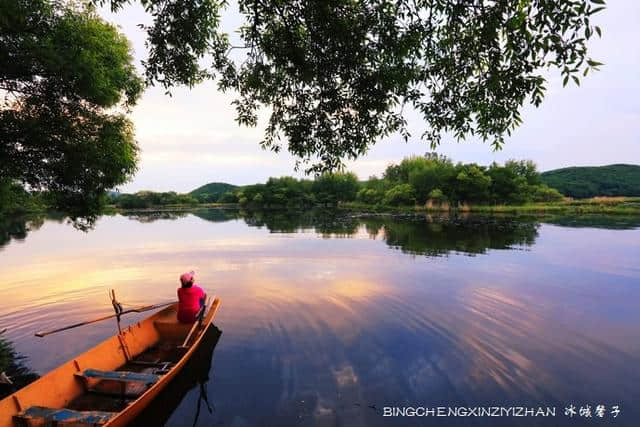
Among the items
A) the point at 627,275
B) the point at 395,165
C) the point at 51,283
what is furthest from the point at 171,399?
the point at 395,165

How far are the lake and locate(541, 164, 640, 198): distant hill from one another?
5323 inches

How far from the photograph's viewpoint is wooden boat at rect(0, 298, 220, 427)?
5.00 m

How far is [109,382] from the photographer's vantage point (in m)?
6.64

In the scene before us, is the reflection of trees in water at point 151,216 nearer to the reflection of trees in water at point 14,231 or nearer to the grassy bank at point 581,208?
the reflection of trees in water at point 14,231

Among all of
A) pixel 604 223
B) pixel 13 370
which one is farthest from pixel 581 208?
pixel 13 370

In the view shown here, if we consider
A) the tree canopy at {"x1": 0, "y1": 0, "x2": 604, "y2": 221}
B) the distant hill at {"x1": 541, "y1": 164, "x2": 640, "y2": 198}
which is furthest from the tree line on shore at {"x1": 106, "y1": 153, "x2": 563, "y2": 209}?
the distant hill at {"x1": 541, "y1": 164, "x2": 640, "y2": 198}

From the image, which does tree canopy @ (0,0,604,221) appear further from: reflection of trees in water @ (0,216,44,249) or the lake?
reflection of trees in water @ (0,216,44,249)

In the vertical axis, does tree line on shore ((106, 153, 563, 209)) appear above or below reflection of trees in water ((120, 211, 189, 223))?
above

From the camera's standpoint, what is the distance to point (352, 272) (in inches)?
689

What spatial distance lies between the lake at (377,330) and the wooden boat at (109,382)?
791 mm

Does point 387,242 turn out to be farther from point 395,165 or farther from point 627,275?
point 395,165

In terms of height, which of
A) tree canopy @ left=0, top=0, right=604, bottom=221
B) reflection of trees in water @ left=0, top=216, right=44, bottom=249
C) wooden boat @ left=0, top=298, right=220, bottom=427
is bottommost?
wooden boat @ left=0, top=298, right=220, bottom=427

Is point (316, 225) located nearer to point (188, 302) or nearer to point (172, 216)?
point (188, 302)

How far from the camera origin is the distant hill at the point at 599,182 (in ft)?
416
